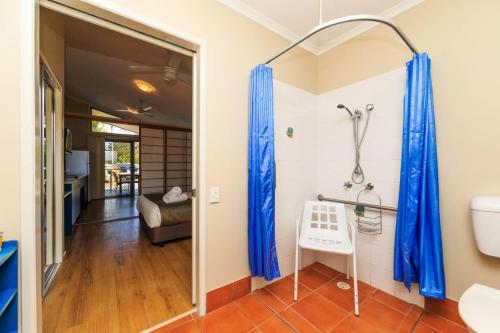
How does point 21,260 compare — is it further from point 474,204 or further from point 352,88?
point 352,88

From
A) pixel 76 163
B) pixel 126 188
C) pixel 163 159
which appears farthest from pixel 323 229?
pixel 126 188

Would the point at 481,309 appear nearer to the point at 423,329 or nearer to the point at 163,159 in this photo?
the point at 423,329

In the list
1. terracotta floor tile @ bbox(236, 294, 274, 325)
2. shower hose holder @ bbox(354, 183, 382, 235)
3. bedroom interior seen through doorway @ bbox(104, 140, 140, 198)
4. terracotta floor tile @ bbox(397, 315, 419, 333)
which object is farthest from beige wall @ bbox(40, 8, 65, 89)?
bedroom interior seen through doorway @ bbox(104, 140, 140, 198)

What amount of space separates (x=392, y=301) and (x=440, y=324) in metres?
0.31

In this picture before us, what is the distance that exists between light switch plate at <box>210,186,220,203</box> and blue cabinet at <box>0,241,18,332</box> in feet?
3.42

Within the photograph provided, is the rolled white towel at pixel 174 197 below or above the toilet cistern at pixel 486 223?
below

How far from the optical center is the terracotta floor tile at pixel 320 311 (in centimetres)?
147

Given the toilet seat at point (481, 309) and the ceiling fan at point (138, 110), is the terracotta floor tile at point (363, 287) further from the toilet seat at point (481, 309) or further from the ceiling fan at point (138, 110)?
the ceiling fan at point (138, 110)

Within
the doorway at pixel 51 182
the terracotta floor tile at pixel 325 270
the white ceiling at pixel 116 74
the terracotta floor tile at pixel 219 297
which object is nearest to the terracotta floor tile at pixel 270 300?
the terracotta floor tile at pixel 219 297

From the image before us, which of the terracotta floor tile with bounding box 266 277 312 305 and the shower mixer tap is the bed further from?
the shower mixer tap

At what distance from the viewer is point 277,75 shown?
199 centimetres

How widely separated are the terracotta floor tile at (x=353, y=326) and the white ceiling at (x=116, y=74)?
3030mm

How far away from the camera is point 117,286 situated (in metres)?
1.89

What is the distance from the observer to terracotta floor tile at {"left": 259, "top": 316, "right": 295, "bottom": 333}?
140 centimetres
